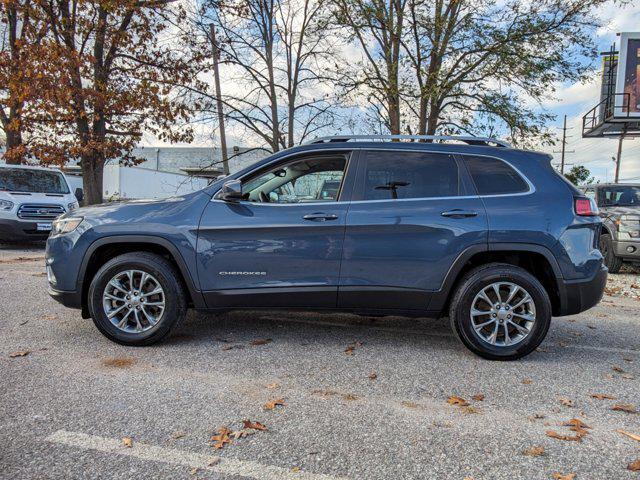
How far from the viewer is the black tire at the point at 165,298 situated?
4371 millimetres

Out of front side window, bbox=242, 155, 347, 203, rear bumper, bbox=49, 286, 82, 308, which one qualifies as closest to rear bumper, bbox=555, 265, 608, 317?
front side window, bbox=242, 155, 347, 203

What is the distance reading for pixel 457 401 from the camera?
3.36 m

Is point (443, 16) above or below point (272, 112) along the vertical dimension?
above

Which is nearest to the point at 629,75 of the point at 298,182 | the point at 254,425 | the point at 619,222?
the point at 619,222

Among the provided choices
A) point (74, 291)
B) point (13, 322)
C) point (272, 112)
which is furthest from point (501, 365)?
point (272, 112)

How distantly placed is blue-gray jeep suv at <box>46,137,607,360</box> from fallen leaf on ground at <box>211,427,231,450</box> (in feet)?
5.22

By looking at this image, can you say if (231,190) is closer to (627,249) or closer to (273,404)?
(273,404)

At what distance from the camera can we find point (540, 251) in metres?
4.21

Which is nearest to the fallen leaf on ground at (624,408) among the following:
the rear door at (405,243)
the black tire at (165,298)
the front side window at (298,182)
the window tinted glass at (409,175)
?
the rear door at (405,243)

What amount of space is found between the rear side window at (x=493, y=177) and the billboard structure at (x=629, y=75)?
19.8 meters

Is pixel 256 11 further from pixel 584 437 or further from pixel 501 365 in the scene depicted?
pixel 584 437

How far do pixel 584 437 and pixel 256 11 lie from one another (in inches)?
525

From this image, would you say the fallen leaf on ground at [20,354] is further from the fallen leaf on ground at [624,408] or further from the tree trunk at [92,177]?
the tree trunk at [92,177]

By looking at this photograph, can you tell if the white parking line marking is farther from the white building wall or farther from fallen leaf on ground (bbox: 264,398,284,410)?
the white building wall
